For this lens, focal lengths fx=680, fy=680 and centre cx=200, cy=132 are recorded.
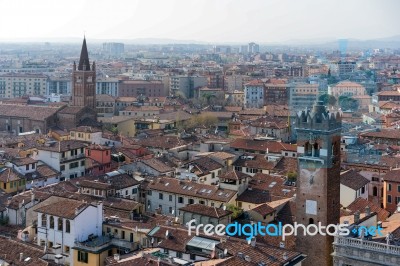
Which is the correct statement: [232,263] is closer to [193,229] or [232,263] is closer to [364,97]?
[193,229]

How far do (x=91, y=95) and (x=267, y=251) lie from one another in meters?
57.0

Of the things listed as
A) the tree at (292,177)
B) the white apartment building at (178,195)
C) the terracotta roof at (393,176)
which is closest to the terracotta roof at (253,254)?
the white apartment building at (178,195)

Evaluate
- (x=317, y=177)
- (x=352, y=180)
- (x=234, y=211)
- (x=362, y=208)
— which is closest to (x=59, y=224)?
(x=234, y=211)

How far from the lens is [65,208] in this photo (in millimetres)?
29156

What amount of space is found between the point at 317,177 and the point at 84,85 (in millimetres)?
53993

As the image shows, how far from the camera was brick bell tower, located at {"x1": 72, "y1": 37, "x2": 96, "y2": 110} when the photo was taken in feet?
253

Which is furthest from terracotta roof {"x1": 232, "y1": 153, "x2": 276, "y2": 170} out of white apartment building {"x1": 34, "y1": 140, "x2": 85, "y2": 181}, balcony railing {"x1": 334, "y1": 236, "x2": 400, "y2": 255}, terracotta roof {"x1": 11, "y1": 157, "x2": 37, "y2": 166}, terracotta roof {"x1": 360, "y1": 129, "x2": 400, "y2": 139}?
balcony railing {"x1": 334, "y1": 236, "x2": 400, "y2": 255}

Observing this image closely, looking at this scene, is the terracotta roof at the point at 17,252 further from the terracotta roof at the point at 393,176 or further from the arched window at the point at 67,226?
the terracotta roof at the point at 393,176

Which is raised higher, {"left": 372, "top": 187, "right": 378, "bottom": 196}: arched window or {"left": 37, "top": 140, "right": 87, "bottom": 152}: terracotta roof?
{"left": 37, "top": 140, "right": 87, "bottom": 152}: terracotta roof

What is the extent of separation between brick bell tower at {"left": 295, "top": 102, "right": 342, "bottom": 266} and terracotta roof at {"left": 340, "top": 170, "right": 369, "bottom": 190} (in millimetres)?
11087

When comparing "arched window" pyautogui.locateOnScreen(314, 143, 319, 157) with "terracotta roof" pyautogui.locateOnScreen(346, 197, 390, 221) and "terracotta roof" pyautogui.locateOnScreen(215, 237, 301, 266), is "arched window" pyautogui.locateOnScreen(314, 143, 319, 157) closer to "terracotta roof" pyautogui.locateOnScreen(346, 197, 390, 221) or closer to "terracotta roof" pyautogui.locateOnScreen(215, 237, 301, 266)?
"terracotta roof" pyautogui.locateOnScreen(215, 237, 301, 266)

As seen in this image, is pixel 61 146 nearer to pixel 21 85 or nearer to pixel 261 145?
pixel 261 145

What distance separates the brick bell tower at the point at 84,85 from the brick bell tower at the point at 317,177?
51920 mm

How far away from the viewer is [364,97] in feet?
363
